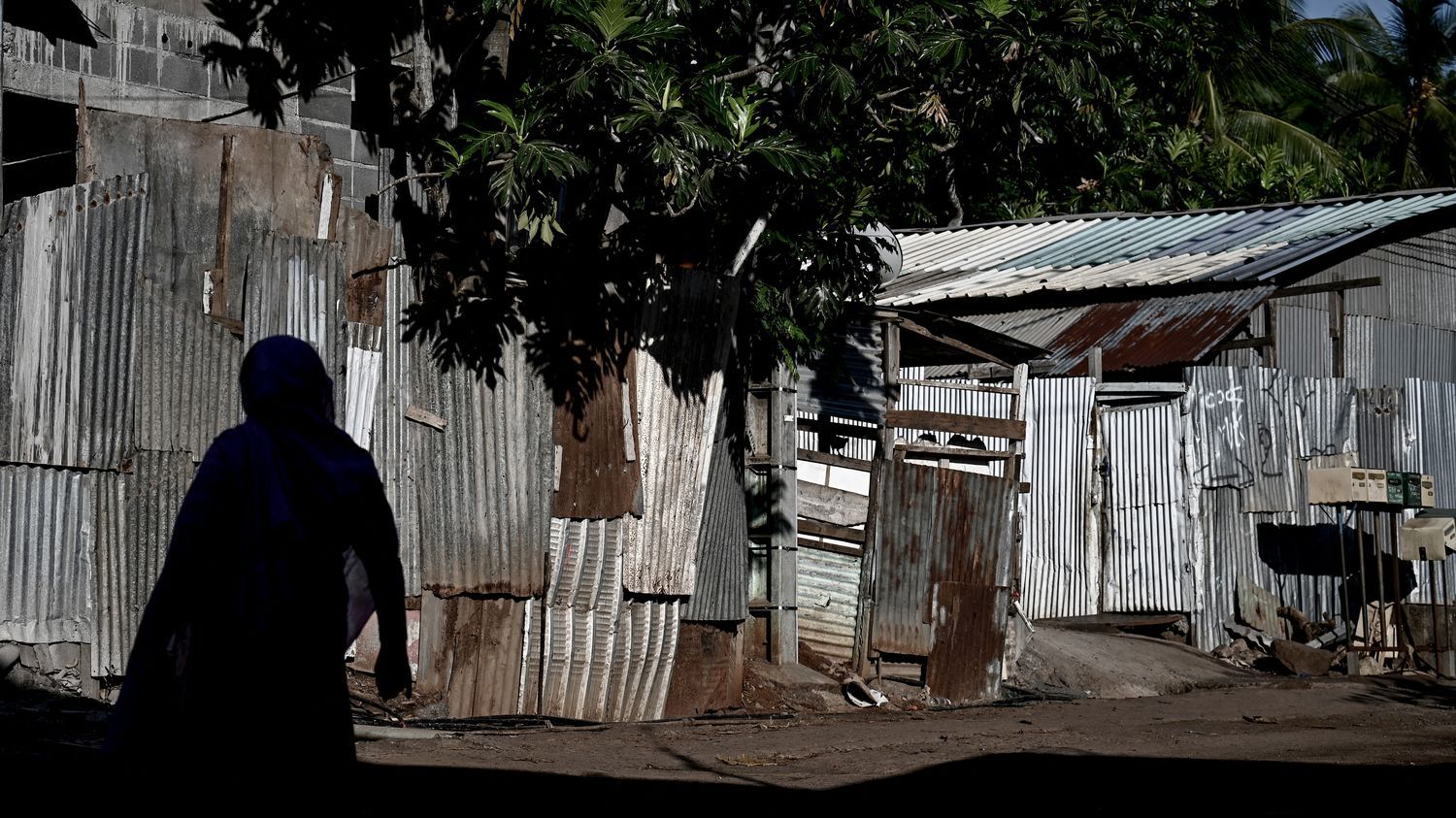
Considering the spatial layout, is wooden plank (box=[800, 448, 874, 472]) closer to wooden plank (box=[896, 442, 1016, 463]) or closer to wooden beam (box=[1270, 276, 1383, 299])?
wooden plank (box=[896, 442, 1016, 463])

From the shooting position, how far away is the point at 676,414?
952 cm

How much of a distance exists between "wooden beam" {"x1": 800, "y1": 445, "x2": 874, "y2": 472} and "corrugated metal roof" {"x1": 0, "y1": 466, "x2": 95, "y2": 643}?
6064 millimetres

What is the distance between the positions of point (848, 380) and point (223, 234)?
6846 mm

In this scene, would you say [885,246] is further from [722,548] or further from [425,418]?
[425,418]

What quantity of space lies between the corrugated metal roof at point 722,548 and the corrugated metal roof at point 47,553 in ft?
12.2

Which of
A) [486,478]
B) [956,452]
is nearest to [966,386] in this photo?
[956,452]

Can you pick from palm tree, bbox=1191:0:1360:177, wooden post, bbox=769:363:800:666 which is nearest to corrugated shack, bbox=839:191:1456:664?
wooden post, bbox=769:363:800:666

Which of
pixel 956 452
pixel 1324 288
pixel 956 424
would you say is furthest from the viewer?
pixel 1324 288

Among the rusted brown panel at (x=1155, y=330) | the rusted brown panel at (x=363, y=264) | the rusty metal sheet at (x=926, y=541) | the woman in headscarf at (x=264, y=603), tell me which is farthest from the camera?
the rusted brown panel at (x=1155, y=330)

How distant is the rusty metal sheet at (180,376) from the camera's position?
25.1 feet

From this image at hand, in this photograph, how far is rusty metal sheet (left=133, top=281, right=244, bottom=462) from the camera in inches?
301

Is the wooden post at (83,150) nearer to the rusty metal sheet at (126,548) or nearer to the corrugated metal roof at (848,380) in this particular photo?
the rusty metal sheet at (126,548)

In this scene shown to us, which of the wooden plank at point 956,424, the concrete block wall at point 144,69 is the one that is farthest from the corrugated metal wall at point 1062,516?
the concrete block wall at point 144,69

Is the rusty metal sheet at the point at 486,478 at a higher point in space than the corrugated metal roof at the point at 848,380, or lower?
lower
